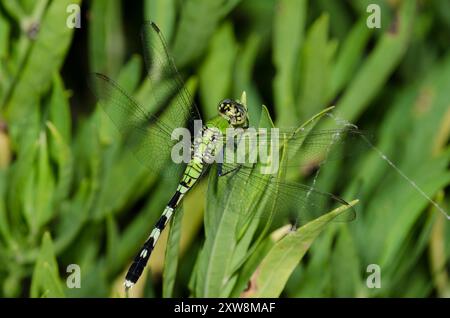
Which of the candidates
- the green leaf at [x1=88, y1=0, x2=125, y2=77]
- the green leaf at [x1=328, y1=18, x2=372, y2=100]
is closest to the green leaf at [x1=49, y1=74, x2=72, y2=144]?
the green leaf at [x1=88, y1=0, x2=125, y2=77]

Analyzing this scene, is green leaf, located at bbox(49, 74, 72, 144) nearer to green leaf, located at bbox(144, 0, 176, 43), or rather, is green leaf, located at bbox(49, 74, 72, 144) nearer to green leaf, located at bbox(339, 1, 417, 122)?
green leaf, located at bbox(144, 0, 176, 43)

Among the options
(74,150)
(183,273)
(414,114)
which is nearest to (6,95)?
(74,150)

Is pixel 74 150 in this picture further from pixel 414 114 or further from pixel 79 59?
pixel 414 114

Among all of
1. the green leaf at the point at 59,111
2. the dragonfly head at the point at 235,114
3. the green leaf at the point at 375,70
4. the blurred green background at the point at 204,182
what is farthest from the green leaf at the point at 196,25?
the green leaf at the point at 375,70

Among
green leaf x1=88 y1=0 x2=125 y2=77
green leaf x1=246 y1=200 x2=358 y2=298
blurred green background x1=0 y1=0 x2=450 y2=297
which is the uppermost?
green leaf x1=88 y1=0 x2=125 y2=77

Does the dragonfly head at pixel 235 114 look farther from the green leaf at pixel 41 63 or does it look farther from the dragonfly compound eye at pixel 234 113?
the green leaf at pixel 41 63

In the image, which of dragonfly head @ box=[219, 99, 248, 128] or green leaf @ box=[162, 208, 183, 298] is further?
dragonfly head @ box=[219, 99, 248, 128]
